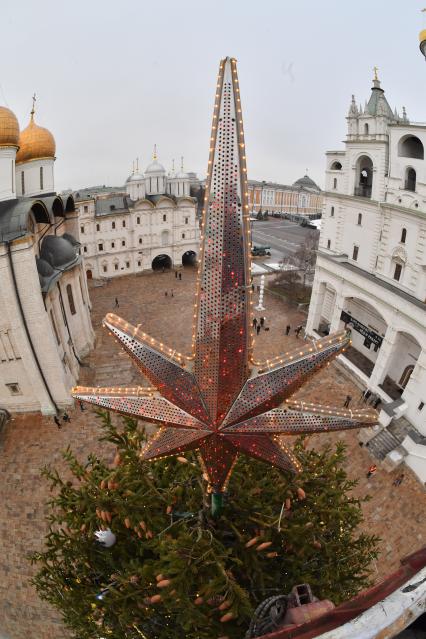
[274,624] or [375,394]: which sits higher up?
[274,624]

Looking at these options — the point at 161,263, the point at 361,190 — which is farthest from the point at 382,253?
the point at 161,263

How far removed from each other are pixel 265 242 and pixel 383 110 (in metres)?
36.1

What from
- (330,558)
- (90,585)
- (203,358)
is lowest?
(90,585)

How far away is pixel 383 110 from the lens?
69.5 ft

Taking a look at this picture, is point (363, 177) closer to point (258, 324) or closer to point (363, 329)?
point (363, 329)

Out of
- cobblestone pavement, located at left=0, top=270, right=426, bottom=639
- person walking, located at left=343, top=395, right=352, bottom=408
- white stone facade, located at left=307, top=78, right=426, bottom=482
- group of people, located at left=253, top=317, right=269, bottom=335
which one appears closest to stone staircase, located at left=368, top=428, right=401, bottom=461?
cobblestone pavement, located at left=0, top=270, right=426, bottom=639

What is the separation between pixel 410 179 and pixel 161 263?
29.6 m

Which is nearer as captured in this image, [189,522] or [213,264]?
[213,264]

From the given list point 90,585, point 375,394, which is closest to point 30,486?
point 90,585

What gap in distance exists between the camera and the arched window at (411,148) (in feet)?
66.2

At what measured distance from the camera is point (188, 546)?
6324 mm

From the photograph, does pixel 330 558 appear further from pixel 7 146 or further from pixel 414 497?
pixel 7 146

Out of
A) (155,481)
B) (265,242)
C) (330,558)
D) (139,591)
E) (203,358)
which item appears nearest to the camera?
(203,358)

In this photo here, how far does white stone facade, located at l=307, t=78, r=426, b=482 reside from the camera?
63.2 feet
